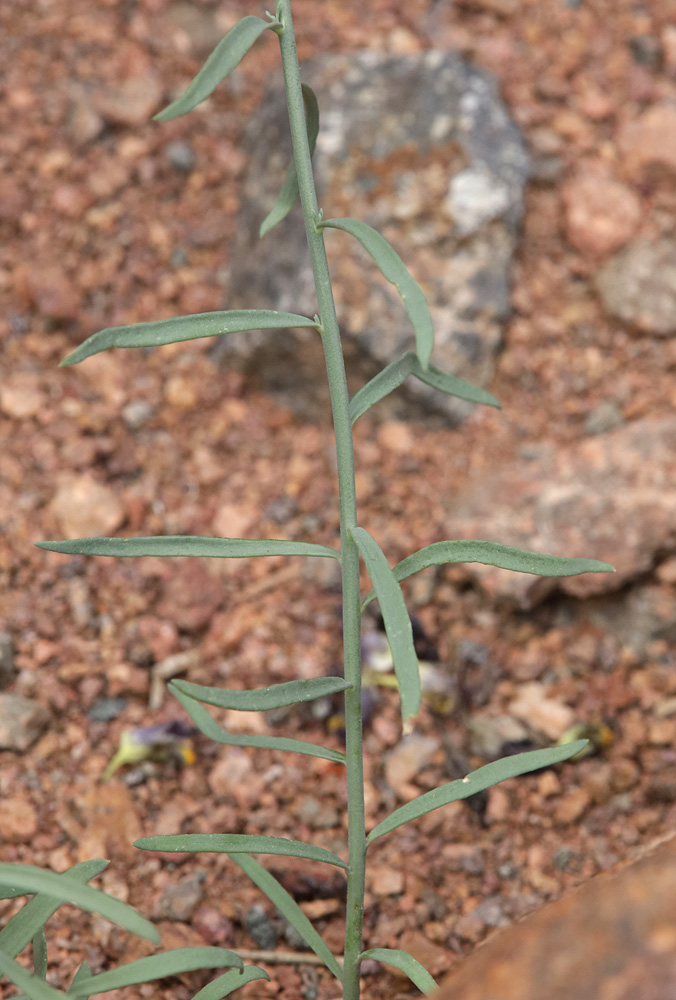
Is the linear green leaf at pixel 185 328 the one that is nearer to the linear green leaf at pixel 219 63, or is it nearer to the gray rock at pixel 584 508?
the linear green leaf at pixel 219 63

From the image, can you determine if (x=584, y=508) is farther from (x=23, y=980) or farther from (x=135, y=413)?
(x=23, y=980)

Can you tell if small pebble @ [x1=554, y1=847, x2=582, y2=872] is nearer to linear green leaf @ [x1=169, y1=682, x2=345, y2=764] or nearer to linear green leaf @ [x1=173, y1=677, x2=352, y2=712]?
linear green leaf @ [x1=169, y1=682, x2=345, y2=764]

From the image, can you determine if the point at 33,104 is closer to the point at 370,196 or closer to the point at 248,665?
the point at 370,196

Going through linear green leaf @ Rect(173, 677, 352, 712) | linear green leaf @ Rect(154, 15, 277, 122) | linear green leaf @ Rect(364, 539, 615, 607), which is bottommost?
linear green leaf @ Rect(173, 677, 352, 712)

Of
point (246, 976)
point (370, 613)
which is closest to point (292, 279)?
point (370, 613)

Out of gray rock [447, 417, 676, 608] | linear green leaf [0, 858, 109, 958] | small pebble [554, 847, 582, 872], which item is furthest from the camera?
gray rock [447, 417, 676, 608]

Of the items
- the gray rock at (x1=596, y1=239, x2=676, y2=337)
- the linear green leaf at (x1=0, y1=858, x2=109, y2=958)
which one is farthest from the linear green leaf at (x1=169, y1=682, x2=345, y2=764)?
the gray rock at (x1=596, y1=239, x2=676, y2=337)
